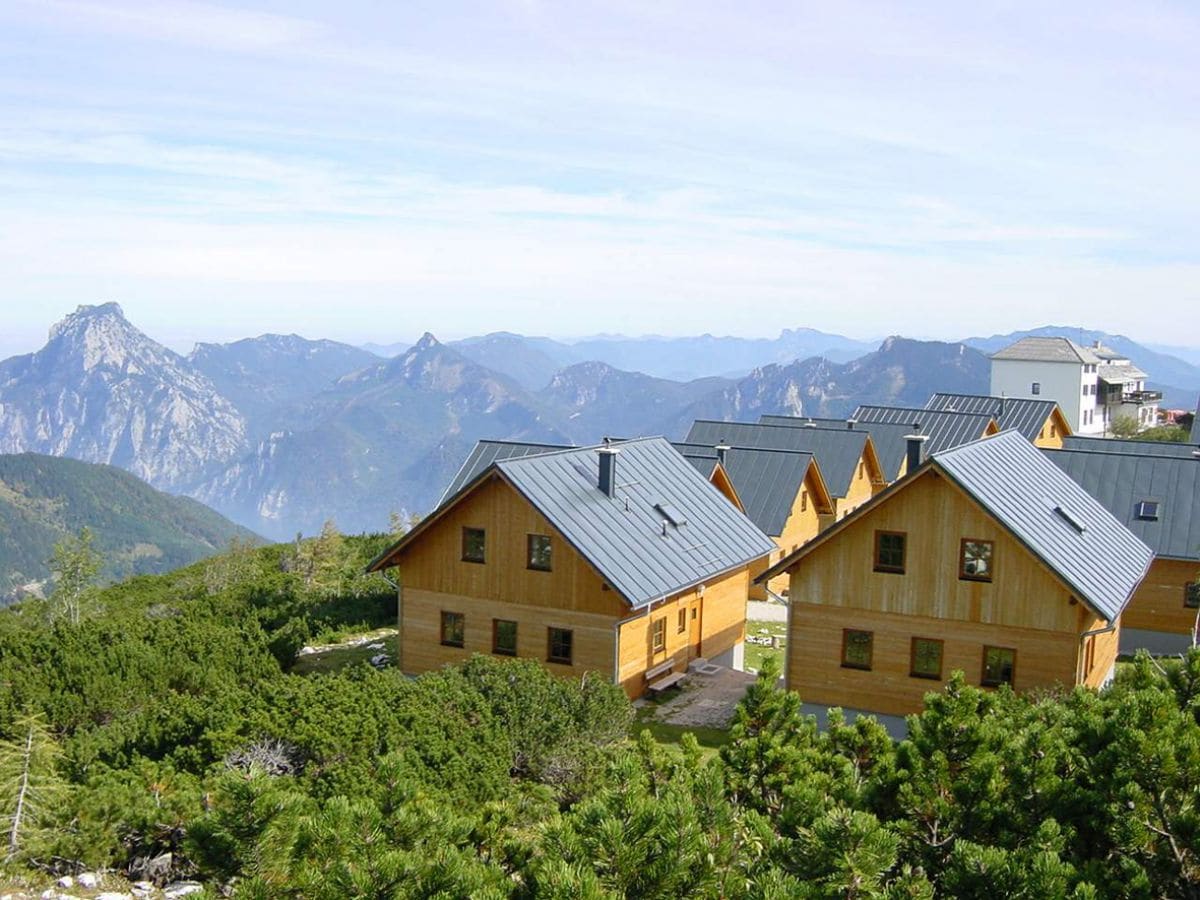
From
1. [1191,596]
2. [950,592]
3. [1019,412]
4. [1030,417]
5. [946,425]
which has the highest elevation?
[1019,412]

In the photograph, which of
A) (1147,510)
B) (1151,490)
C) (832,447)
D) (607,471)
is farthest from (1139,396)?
(607,471)

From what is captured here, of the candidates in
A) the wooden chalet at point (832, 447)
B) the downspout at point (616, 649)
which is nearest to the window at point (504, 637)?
the downspout at point (616, 649)

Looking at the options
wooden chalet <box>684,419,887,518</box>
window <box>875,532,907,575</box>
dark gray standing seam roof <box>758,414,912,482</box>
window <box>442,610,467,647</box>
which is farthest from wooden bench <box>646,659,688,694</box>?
dark gray standing seam roof <box>758,414,912,482</box>

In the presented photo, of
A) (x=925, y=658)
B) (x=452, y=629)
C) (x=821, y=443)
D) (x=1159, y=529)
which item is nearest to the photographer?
(x=925, y=658)

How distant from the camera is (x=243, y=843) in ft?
30.7

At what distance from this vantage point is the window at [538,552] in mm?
29391

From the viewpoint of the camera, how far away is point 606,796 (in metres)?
8.94

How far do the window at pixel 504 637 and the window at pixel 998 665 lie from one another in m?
11.3

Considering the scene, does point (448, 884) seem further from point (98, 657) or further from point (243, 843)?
point (98, 657)

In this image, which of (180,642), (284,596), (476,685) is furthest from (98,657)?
(284,596)

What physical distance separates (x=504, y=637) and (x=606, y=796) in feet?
70.2

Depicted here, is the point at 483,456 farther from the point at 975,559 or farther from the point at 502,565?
the point at 975,559

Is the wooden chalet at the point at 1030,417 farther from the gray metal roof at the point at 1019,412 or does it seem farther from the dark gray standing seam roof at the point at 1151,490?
the dark gray standing seam roof at the point at 1151,490

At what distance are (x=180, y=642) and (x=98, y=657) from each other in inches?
88.4
